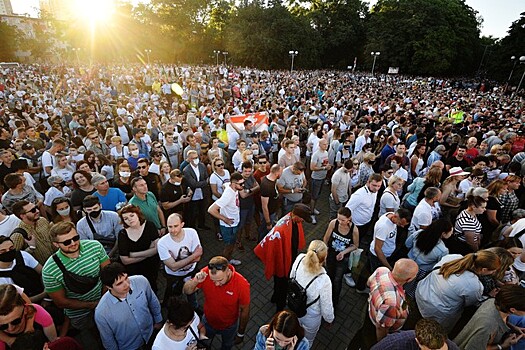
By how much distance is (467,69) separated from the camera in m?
54.0

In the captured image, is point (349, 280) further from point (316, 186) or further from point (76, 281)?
point (76, 281)

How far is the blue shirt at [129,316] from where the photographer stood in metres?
2.54

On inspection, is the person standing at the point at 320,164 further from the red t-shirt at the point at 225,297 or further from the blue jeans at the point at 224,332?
the red t-shirt at the point at 225,297

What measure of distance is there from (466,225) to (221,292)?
3.84 meters

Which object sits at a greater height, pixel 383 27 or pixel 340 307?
pixel 383 27

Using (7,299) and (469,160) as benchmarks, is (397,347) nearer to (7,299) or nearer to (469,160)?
(7,299)

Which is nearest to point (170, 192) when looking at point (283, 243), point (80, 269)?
point (80, 269)

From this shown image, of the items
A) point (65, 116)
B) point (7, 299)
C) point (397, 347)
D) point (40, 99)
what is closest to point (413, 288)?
point (397, 347)

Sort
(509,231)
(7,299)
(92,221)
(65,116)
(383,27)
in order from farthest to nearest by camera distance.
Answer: (383,27) → (65,116) → (509,231) → (92,221) → (7,299)

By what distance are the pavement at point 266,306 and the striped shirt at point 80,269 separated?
177cm

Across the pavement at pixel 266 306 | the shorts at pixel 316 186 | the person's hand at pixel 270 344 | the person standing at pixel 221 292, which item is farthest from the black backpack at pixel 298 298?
the shorts at pixel 316 186

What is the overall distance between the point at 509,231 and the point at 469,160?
3.29 meters

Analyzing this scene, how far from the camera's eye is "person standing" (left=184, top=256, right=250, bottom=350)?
2.66 meters

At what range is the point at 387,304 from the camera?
2697 millimetres
